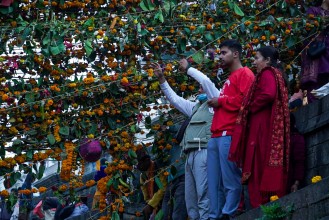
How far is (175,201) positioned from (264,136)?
2.29 metres

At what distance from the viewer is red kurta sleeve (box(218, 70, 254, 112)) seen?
1055 cm

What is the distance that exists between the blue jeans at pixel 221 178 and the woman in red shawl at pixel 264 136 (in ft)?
1.00

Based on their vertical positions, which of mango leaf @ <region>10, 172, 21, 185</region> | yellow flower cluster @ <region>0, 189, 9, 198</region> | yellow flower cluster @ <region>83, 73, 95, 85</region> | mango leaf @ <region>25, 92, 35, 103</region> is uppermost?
yellow flower cluster @ <region>83, 73, 95, 85</region>

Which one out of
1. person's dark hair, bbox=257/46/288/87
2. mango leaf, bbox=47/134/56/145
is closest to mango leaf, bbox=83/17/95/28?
mango leaf, bbox=47/134/56/145

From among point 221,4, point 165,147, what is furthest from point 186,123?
point 221,4

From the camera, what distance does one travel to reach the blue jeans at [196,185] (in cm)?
1089

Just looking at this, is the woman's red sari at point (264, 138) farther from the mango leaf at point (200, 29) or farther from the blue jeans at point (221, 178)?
the mango leaf at point (200, 29)

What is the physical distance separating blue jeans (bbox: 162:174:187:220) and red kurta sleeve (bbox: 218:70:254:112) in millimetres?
1754

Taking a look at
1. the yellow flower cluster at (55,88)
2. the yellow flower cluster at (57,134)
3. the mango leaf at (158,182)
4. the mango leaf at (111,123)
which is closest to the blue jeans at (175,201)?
the mango leaf at (158,182)

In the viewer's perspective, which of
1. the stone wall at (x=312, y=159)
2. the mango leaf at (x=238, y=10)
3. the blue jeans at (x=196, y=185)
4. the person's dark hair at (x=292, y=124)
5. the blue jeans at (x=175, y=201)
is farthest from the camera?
the mango leaf at (x=238, y=10)

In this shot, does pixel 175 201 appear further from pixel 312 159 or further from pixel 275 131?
pixel 275 131

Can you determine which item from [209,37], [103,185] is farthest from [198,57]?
[103,185]

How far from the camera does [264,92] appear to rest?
393 inches

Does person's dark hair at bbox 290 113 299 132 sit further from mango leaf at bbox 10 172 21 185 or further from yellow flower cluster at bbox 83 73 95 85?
mango leaf at bbox 10 172 21 185
